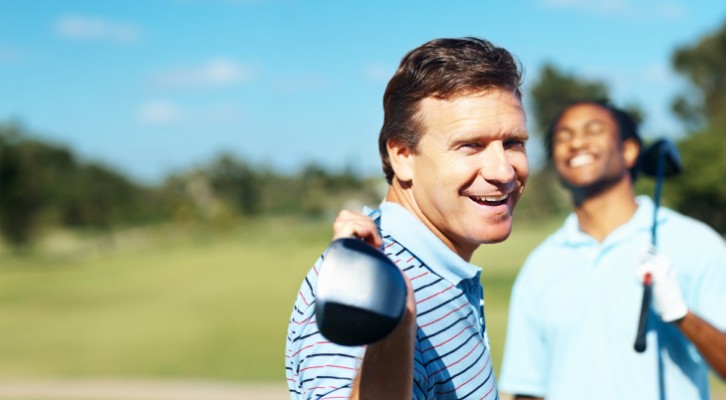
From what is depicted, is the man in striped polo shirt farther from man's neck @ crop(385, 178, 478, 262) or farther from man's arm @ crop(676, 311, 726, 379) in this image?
man's arm @ crop(676, 311, 726, 379)

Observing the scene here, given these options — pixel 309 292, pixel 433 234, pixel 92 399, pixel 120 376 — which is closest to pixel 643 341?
pixel 433 234

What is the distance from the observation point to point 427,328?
171 cm

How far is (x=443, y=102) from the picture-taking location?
176 cm

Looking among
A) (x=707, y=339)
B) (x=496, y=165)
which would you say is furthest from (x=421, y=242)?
(x=707, y=339)

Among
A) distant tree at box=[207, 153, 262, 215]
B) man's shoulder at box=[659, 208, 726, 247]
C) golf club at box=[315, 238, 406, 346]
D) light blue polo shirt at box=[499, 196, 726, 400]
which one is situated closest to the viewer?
golf club at box=[315, 238, 406, 346]

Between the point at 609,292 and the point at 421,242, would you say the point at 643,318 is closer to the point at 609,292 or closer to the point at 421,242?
the point at 609,292

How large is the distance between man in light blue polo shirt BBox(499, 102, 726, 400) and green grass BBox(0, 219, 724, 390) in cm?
844

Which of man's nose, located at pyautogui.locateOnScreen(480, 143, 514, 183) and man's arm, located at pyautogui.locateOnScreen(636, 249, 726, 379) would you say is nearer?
man's nose, located at pyautogui.locateOnScreen(480, 143, 514, 183)

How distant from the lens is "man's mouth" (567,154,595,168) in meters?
3.62

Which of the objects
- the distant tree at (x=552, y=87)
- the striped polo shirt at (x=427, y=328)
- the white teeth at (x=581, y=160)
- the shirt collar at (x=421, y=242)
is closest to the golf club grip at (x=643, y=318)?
the white teeth at (x=581, y=160)

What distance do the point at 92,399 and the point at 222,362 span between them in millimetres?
3391

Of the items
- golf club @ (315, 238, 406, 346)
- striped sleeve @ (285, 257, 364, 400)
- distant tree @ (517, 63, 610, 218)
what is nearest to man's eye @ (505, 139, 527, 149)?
striped sleeve @ (285, 257, 364, 400)

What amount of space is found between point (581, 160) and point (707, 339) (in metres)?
0.85

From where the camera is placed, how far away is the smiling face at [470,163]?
1.75 m
